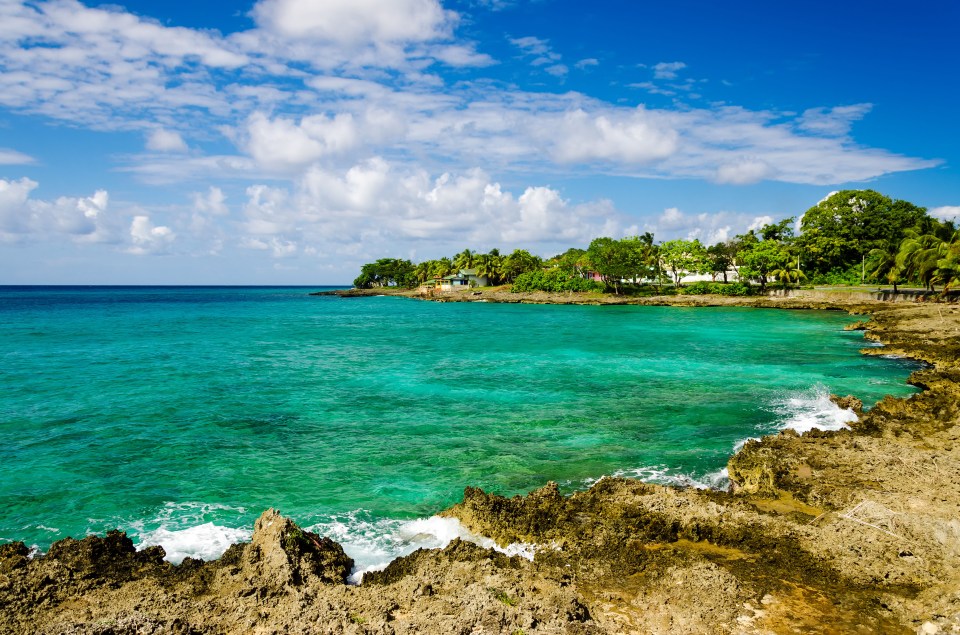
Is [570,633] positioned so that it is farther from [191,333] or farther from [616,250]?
[616,250]

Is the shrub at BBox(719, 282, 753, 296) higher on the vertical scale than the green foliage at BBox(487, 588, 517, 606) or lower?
higher

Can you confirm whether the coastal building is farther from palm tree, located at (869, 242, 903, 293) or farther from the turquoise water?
the turquoise water

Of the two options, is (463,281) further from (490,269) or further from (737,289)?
(737,289)

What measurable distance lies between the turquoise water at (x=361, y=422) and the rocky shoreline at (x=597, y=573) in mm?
2046

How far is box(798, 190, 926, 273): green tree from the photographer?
83000 mm

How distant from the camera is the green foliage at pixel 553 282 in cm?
10825

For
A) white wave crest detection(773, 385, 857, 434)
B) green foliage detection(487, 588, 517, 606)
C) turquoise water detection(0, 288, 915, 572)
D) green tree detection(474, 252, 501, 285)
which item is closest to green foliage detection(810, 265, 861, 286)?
turquoise water detection(0, 288, 915, 572)

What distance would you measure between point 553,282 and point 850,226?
51062mm

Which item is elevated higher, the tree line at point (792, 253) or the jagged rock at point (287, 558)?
the tree line at point (792, 253)

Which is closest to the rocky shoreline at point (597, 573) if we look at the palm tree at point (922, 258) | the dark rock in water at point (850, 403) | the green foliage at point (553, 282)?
the dark rock in water at point (850, 403)

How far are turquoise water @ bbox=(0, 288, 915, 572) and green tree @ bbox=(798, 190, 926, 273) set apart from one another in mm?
53343

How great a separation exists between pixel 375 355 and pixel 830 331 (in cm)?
3783

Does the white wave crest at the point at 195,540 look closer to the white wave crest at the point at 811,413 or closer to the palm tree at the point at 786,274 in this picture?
the white wave crest at the point at 811,413

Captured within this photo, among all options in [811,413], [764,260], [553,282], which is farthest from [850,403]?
[553,282]
